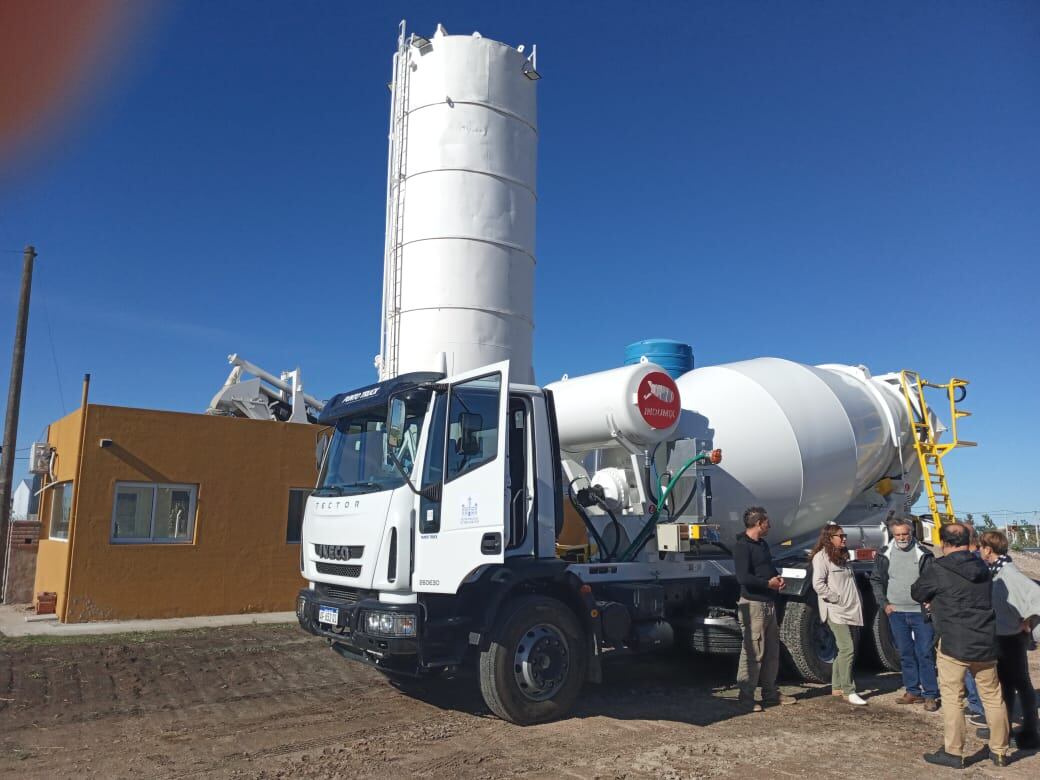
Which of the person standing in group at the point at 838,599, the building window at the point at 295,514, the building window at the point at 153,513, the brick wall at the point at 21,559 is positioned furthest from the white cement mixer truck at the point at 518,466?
the brick wall at the point at 21,559

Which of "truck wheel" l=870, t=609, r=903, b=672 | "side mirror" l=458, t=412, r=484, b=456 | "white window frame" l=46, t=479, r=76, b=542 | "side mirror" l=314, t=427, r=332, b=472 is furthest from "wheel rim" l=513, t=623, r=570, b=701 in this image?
"white window frame" l=46, t=479, r=76, b=542

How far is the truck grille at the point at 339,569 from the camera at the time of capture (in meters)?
6.98

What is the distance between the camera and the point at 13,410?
15594mm

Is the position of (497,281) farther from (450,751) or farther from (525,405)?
(450,751)

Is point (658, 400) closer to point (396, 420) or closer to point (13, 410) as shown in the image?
point (396, 420)

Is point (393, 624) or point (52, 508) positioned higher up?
point (52, 508)

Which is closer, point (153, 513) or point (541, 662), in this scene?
point (541, 662)

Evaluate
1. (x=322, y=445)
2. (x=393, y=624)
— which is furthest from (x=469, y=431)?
(x=322, y=445)

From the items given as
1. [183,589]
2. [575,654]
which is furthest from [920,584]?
[183,589]

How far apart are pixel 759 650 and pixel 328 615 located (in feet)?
13.2

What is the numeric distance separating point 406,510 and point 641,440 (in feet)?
9.34

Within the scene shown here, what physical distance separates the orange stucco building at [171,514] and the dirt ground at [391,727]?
2.95 meters

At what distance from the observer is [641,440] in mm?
8461

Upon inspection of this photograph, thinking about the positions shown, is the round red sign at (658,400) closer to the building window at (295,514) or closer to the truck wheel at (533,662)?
the truck wheel at (533,662)
